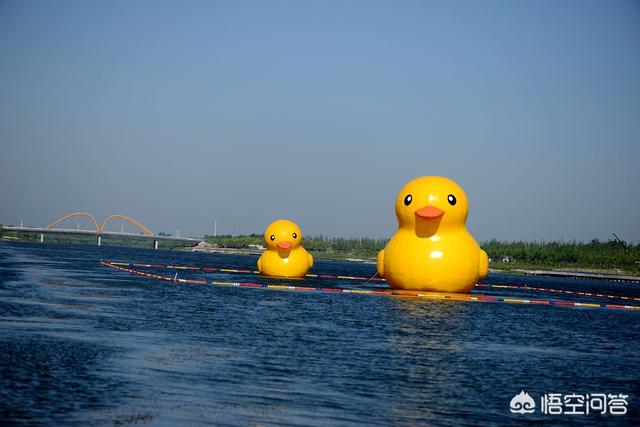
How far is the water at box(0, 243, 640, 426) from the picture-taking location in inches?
409

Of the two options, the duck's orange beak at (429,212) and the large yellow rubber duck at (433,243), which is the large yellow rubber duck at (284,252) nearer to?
the large yellow rubber duck at (433,243)

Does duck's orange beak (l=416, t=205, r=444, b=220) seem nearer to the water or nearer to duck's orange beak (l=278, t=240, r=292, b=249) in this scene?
the water

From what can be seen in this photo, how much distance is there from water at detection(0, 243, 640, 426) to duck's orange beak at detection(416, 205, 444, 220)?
360cm

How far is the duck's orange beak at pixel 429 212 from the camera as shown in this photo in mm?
28547

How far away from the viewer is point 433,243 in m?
29.0

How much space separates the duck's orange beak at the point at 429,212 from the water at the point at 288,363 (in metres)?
3.60

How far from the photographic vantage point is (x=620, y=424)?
10.8m

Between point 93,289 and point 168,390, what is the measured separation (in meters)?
20.6

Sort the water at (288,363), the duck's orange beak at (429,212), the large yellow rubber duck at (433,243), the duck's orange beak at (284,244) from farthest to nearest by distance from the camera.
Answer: the duck's orange beak at (284,244) < the large yellow rubber duck at (433,243) < the duck's orange beak at (429,212) < the water at (288,363)

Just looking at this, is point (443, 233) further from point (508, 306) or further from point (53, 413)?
point (53, 413)

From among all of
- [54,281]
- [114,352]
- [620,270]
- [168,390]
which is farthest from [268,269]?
[620,270]

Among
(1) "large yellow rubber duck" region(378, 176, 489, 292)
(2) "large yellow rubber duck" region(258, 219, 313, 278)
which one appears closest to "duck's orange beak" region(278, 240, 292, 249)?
(2) "large yellow rubber duck" region(258, 219, 313, 278)

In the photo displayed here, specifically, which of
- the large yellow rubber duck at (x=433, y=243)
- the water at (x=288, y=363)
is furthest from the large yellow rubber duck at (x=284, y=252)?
the water at (x=288, y=363)

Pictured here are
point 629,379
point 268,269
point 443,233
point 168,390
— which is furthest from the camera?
point 268,269
